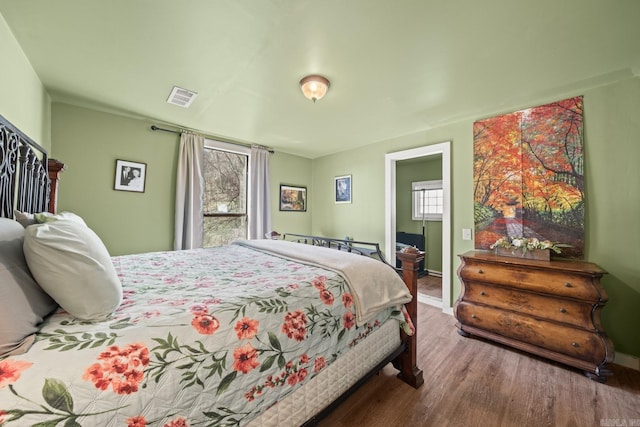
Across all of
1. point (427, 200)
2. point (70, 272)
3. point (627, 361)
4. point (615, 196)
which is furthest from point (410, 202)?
point (70, 272)

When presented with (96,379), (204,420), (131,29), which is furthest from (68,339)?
(131,29)

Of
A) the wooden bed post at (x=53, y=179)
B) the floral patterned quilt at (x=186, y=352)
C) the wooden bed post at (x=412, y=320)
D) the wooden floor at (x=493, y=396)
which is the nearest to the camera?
the floral patterned quilt at (x=186, y=352)

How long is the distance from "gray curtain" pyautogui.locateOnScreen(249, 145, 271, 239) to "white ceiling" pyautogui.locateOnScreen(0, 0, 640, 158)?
4.29 ft

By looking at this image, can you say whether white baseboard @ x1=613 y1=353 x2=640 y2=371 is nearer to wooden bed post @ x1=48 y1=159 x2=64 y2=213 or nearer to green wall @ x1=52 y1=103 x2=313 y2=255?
green wall @ x1=52 y1=103 x2=313 y2=255

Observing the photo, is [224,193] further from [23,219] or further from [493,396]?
[493,396]

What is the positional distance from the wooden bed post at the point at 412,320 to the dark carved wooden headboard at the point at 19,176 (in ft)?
7.86

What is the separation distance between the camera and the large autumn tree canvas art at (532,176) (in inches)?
89.8

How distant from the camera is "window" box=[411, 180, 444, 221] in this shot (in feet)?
16.0

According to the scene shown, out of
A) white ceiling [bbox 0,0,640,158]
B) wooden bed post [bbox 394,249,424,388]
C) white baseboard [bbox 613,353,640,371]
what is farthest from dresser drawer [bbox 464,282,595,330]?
white ceiling [bbox 0,0,640,158]

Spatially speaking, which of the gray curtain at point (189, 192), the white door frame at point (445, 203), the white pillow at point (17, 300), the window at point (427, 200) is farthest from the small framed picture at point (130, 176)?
the window at point (427, 200)

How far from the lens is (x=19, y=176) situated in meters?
1.56

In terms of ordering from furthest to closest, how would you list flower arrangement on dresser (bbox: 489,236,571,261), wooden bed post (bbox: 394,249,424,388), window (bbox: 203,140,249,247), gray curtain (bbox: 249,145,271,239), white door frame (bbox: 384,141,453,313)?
gray curtain (bbox: 249,145,271,239), window (bbox: 203,140,249,247), white door frame (bbox: 384,141,453,313), flower arrangement on dresser (bbox: 489,236,571,261), wooden bed post (bbox: 394,249,424,388)

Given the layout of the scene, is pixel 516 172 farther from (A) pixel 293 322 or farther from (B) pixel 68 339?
(B) pixel 68 339

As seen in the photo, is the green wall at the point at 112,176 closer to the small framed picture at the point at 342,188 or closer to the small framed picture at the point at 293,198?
the small framed picture at the point at 293,198
